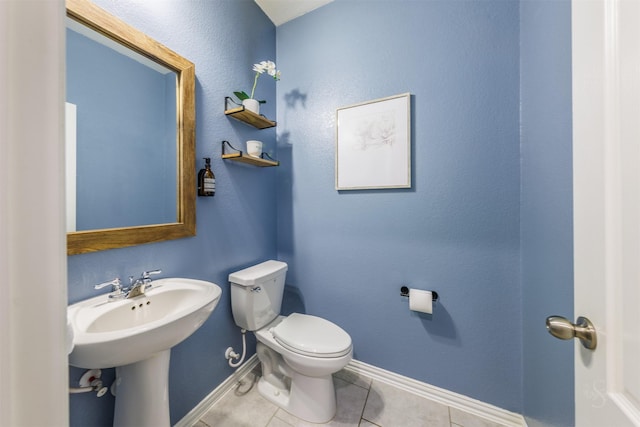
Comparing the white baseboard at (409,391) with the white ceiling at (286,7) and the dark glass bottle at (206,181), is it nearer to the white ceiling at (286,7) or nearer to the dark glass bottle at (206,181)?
the dark glass bottle at (206,181)

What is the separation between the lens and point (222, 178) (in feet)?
4.65

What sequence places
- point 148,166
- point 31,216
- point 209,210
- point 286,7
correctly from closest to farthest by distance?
1. point 31,216
2. point 148,166
3. point 209,210
4. point 286,7

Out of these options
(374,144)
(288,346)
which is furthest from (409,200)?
(288,346)

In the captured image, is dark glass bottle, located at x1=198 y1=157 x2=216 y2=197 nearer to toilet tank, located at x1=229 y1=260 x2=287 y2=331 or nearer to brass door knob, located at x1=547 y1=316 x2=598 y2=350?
toilet tank, located at x1=229 y1=260 x2=287 y2=331

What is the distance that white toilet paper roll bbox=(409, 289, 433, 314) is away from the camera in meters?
1.34

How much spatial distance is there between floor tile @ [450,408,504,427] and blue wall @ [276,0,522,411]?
10 cm

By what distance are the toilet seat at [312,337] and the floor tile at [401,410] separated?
437mm

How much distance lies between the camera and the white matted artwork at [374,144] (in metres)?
1.43

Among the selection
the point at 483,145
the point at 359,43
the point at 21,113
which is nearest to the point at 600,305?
the point at 21,113

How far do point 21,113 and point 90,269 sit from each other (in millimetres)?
942

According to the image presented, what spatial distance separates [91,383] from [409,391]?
1561 mm

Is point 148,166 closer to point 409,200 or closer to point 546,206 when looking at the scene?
point 409,200

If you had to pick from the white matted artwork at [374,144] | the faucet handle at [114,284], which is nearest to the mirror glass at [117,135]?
the faucet handle at [114,284]

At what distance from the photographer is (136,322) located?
955 millimetres
